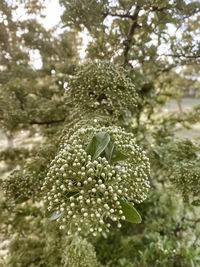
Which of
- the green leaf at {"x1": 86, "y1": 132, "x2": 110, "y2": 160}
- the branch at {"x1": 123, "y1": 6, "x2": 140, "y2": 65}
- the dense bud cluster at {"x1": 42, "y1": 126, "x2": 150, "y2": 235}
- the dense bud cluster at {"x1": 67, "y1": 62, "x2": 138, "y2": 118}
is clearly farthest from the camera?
the branch at {"x1": 123, "y1": 6, "x2": 140, "y2": 65}

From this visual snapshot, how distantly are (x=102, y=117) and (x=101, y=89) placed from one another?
325 mm

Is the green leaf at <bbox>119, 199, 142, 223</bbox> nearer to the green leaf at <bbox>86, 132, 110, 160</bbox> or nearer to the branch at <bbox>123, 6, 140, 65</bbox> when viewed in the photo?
the green leaf at <bbox>86, 132, 110, 160</bbox>

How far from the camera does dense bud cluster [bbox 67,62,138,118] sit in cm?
187

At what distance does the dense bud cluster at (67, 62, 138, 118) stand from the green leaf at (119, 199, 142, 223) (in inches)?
44.8

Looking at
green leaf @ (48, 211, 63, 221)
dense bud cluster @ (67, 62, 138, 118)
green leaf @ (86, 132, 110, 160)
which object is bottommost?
green leaf @ (48, 211, 63, 221)

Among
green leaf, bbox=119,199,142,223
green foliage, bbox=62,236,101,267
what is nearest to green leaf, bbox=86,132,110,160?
green leaf, bbox=119,199,142,223

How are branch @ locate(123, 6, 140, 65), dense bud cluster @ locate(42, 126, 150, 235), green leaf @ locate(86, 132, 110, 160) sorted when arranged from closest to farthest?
dense bud cluster @ locate(42, 126, 150, 235)
green leaf @ locate(86, 132, 110, 160)
branch @ locate(123, 6, 140, 65)

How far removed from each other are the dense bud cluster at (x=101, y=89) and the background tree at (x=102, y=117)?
13mm

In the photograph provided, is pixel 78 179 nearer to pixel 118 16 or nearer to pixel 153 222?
pixel 118 16

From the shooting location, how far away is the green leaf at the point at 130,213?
103cm

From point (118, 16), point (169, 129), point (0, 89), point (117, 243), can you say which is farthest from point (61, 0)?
point (117, 243)

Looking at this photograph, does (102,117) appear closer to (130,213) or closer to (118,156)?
(118,156)

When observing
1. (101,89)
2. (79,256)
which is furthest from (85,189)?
(79,256)

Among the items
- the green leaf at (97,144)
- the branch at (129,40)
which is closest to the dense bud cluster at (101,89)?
the branch at (129,40)
